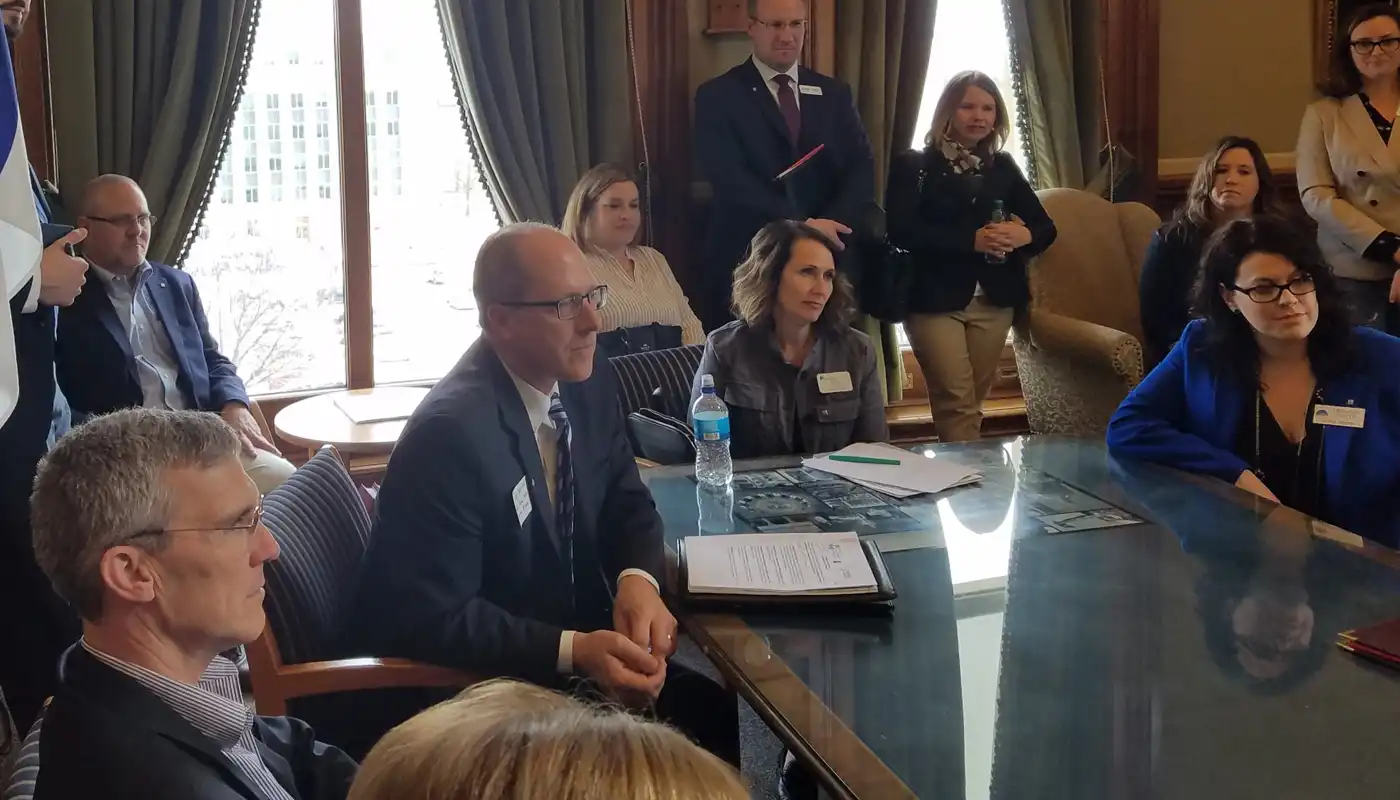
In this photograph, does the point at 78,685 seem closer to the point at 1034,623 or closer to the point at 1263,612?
the point at 1034,623

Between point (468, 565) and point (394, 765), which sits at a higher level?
point (394, 765)

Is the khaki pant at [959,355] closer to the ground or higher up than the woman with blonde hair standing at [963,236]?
closer to the ground

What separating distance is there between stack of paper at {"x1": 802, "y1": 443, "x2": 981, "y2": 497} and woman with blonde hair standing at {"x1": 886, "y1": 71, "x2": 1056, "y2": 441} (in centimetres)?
145

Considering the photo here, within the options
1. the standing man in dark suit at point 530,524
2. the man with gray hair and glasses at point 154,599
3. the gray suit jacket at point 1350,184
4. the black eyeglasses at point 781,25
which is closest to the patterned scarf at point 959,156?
the black eyeglasses at point 781,25

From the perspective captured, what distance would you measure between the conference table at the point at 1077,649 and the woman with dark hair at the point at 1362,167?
2.05 meters

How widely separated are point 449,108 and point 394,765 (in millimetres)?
3683

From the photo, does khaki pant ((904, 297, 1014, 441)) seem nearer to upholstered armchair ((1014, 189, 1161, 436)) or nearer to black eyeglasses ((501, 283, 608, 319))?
upholstered armchair ((1014, 189, 1161, 436))

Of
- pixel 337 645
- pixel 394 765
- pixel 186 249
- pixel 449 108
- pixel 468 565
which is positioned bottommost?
pixel 337 645

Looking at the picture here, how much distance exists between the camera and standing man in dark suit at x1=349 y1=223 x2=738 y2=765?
168cm

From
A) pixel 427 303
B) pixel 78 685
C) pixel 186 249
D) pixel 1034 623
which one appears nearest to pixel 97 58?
pixel 186 249

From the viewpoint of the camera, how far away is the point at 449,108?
160 inches

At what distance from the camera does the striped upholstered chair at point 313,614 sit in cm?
158

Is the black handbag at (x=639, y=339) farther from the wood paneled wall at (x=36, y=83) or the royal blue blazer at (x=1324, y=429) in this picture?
the wood paneled wall at (x=36, y=83)

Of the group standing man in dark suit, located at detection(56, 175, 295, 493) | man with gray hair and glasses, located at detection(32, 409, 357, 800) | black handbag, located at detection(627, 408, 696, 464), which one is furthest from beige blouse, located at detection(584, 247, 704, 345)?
man with gray hair and glasses, located at detection(32, 409, 357, 800)
